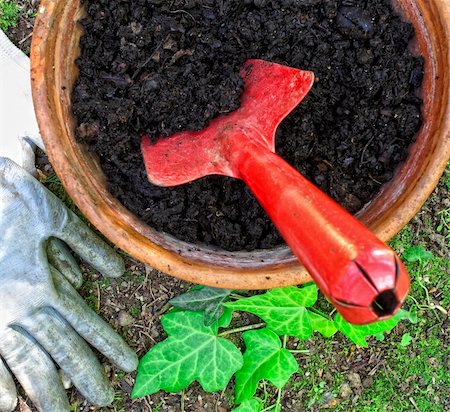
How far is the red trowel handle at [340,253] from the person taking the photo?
0.63 m

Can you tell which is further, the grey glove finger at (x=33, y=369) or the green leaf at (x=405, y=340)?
the green leaf at (x=405, y=340)

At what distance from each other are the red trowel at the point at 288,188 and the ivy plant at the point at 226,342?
46 cm

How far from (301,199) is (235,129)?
0.38m

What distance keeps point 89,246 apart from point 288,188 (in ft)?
2.75

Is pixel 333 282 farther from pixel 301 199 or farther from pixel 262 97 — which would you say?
pixel 262 97

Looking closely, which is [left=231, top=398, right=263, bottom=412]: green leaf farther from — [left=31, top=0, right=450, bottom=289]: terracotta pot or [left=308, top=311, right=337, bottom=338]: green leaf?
[left=31, top=0, right=450, bottom=289]: terracotta pot

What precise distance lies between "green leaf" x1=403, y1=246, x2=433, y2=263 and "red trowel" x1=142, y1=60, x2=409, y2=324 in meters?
0.68

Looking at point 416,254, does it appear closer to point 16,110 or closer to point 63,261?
point 63,261

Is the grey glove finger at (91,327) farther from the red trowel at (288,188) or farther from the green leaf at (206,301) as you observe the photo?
the red trowel at (288,188)

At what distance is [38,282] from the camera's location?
4.82 ft

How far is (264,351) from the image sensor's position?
155 centimetres

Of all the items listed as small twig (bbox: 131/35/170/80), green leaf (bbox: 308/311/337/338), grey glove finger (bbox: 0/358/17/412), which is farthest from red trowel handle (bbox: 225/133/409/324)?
grey glove finger (bbox: 0/358/17/412)

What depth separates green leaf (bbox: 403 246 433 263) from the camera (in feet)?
5.27

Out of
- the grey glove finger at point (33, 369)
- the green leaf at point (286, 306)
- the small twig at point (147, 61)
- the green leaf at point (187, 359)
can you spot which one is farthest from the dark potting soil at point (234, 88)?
the grey glove finger at point (33, 369)
